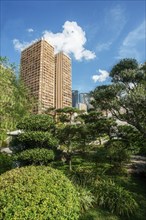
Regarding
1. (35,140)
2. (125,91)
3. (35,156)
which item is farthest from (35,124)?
(125,91)

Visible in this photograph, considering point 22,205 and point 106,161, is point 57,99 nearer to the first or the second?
point 106,161

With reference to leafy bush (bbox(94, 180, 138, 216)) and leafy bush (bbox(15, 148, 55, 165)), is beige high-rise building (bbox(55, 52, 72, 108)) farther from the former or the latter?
leafy bush (bbox(94, 180, 138, 216))

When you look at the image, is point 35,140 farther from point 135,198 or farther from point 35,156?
point 135,198

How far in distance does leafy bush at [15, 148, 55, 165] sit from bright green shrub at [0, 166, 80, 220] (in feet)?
8.80

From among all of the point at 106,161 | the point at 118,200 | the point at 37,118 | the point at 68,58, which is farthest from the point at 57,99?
the point at 118,200

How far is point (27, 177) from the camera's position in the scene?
173 inches

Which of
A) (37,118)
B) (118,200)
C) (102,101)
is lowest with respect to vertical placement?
(118,200)

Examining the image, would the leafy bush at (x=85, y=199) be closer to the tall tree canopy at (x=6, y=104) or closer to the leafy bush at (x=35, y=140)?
the leafy bush at (x=35, y=140)

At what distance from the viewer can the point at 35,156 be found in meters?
7.30

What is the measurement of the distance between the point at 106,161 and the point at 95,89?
228 inches

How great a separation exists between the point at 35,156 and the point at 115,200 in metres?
3.13

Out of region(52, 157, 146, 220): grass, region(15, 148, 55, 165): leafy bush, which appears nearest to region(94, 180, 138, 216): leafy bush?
region(52, 157, 146, 220): grass

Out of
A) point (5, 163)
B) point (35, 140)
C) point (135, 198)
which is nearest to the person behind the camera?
point (135, 198)

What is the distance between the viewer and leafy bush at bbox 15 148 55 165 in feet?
24.0
